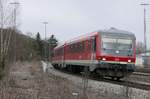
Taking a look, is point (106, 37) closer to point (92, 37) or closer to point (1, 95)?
point (92, 37)

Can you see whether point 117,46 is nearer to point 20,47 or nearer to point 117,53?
point 117,53

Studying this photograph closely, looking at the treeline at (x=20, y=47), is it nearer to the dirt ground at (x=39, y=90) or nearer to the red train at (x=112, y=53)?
the dirt ground at (x=39, y=90)

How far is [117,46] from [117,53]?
0.54m

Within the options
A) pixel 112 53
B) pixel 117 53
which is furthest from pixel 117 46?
pixel 112 53

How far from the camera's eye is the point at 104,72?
2614 cm

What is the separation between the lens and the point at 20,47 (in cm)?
7294

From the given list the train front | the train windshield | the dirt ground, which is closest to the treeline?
the dirt ground

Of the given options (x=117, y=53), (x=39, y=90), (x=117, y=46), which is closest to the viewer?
(x=39, y=90)

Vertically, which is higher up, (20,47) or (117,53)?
(20,47)

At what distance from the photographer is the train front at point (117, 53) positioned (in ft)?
83.2

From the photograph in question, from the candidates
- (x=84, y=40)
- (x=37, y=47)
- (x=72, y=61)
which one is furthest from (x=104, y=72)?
(x=37, y=47)

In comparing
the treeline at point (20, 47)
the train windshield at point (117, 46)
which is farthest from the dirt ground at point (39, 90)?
the train windshield at point (117, 46)

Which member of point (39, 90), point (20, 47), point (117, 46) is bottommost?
point (39, 90)

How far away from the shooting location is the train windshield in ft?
84.3
